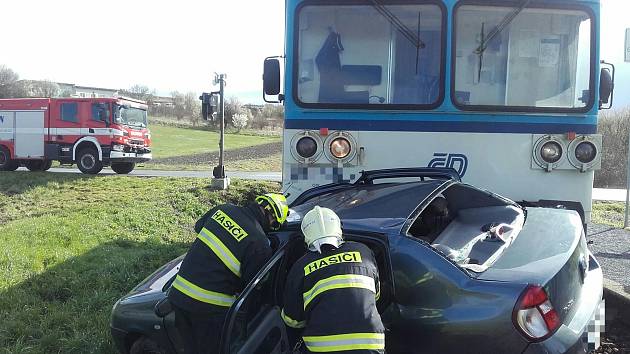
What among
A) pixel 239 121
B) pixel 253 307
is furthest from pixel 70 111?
pixel 239 121

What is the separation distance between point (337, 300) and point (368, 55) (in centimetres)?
316

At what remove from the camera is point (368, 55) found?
4781mm

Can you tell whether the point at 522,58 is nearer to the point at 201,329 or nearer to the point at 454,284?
the point at 454,284

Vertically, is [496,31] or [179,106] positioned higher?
[179,106]

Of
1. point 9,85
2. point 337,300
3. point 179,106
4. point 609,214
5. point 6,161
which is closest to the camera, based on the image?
point 337,300

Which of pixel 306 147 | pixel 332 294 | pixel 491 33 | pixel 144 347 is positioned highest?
pixel 491 33

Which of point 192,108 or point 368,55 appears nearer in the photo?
point 368,55

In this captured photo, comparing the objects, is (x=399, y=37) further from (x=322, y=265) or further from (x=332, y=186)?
(x=322, y=265)

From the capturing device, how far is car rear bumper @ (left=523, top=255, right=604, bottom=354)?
2199 millimetres

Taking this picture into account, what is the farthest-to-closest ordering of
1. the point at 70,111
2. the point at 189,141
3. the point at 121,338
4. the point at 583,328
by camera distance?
the point at 189,141, the point at 70,111, the point at 121,338, the point at 583,328

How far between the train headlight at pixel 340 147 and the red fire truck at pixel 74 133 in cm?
1641

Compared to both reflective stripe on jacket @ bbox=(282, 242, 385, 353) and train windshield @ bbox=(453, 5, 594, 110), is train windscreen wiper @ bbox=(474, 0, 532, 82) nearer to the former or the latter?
train windshield @ bbox=(453, 5, 594, 110)

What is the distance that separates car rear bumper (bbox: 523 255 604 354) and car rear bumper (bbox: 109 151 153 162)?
18586 millimetres

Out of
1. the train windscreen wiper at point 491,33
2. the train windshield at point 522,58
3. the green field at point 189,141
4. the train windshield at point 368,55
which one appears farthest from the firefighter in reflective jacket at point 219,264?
the green field at point 189,141
